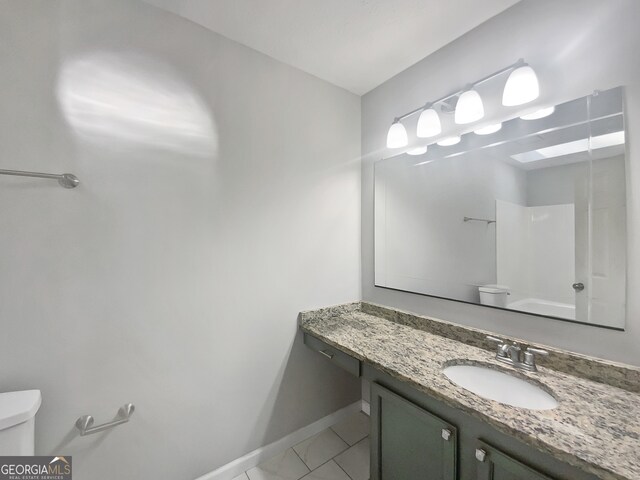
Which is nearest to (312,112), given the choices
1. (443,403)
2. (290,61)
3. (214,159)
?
(290,61)

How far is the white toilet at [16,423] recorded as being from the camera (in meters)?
0.85

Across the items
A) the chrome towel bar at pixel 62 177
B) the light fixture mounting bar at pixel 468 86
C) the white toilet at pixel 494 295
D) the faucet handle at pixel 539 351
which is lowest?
the faucet handle at pixel 539 351

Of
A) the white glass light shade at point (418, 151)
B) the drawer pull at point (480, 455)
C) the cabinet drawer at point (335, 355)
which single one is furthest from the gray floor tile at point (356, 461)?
the white glass light shade at point (418, 151)

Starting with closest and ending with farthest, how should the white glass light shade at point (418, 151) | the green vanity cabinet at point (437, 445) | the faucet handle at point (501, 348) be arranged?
the green vanity cabinet at point (437, 445), the faucet handle at point (501, 348), the white glass light shade at point (418, 151)

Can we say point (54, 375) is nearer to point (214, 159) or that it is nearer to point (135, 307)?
point (135, 307)

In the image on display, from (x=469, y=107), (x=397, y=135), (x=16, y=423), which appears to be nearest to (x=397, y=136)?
(x=397, y=135)

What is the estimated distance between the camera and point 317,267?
1829 mm

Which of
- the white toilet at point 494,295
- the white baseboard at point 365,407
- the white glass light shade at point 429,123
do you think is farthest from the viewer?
the white baseboard at point 365,407

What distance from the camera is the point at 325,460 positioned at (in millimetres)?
1608

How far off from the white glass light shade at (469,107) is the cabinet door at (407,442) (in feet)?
4.63

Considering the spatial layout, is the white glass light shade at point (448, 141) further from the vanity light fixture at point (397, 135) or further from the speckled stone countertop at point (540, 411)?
the speckled stone countertop at point (540, 411)

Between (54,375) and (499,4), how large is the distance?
8.43 ft

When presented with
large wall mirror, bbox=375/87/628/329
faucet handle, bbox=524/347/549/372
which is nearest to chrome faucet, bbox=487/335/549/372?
faucet handle, bbox=524/347/549/372

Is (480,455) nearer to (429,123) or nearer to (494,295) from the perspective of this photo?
(494,295)
